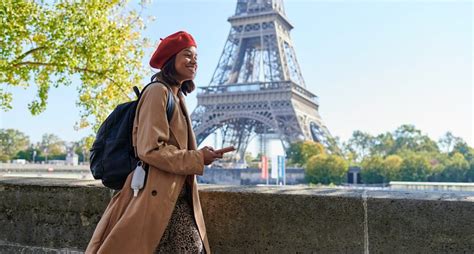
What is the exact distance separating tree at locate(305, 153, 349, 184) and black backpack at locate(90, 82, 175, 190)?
5122 centimetres

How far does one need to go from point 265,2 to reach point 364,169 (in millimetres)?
24779

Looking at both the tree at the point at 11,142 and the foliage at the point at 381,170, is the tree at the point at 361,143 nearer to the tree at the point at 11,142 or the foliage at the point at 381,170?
the foliage at the point at 381,170

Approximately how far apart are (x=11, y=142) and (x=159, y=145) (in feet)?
277

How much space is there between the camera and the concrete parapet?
257 cm

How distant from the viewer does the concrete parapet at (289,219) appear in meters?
2.57

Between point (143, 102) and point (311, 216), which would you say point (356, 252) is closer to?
point (311, 216)

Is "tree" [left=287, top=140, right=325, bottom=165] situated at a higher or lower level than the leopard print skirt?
higher

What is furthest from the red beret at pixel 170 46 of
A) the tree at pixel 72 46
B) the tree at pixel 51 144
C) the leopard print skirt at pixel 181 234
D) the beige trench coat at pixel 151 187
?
the tree at pixel 51 144

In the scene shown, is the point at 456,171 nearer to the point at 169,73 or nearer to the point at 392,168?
the point at 392,168

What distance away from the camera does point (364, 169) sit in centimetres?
5419

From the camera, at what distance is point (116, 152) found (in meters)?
2.12

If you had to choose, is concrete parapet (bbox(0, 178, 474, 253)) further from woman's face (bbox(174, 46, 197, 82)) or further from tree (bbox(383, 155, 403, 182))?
tree (bbox(383, 155, 403, 182))

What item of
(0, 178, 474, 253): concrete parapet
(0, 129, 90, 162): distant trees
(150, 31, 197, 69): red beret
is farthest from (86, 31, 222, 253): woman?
(0, 129, 90, 162): distant trees

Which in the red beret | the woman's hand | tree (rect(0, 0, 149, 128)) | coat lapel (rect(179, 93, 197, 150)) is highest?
tree (rect(0, 0, 149, 128))
